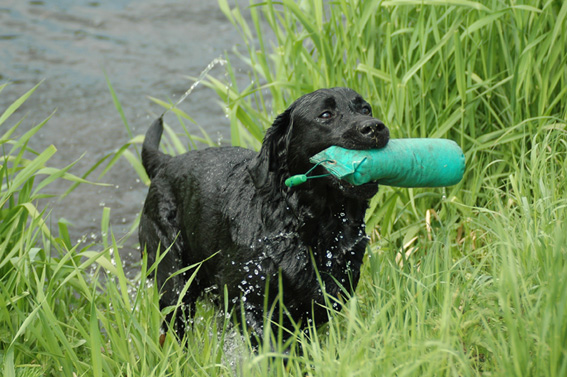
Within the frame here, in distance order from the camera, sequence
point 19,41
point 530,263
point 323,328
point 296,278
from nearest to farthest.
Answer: point 530,263 < point 296,278 < point 323,328 < point 19,41

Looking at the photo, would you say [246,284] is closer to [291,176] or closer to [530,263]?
[291,176]

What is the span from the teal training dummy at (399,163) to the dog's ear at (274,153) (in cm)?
14

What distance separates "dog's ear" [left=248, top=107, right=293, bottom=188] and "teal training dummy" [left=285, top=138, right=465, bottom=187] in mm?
143

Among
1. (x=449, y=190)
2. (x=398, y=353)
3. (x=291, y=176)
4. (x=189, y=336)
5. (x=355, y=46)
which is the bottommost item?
(x=189, y=336)

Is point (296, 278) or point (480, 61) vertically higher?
point (480, 61)

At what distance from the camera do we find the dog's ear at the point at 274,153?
3.23 metres

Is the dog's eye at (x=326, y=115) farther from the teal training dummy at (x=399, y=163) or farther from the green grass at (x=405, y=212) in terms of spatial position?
the green grass at (x=405, y=212)

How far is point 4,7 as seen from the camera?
9055 mm

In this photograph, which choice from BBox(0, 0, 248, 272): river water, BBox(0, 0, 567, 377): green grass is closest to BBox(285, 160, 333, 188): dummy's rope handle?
BBox(0, 0, 567, 377): green grass

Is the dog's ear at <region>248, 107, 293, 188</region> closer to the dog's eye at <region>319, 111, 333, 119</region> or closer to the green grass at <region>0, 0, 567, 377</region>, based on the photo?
the dog's eye at <region>319, 111, 333, 119</region>

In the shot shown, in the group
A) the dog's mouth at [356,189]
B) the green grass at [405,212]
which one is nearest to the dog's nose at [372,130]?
the dog's mouth at [356,189]

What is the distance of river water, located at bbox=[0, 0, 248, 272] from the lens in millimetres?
6207

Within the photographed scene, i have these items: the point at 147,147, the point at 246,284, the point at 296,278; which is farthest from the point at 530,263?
the point at 147,147

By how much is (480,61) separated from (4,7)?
274 inches
